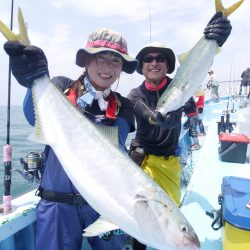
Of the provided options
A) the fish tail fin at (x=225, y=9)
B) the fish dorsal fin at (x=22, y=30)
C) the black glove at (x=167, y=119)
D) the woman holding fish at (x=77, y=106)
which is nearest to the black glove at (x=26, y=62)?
the woman holding fish at (x=77, y=106)

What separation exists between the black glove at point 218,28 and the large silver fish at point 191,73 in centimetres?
6

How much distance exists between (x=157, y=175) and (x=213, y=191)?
1.12m

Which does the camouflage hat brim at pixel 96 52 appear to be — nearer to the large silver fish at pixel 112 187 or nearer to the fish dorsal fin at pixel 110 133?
the large silver fish at pixel 112 187

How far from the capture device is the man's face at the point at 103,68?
2.47 metres

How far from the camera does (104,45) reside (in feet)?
7.98

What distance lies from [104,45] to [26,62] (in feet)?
2.11

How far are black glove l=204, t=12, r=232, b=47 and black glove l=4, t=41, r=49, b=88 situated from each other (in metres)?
1.80

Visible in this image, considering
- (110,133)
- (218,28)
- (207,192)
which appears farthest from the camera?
(207,192)

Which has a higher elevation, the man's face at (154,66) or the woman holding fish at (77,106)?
the man's face at (154,66)

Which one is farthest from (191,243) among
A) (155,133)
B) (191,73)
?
(155,133)

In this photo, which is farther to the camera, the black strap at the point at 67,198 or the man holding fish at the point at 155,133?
the man holding fish at the point at 155,133

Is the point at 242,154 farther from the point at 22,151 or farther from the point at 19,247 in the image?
the point at 22,151

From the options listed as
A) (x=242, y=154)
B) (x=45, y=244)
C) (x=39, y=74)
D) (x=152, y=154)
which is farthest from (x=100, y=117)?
(x=242, y=154)

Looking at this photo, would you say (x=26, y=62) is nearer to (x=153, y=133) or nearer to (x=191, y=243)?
(x=191, y=243)
